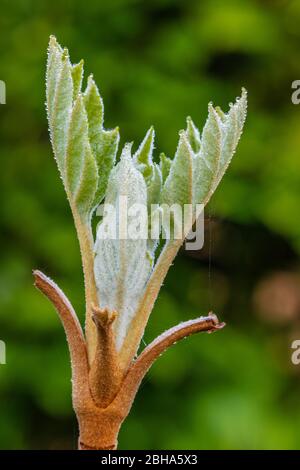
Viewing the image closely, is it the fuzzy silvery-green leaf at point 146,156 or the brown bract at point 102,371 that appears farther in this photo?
the fuzzy silvery-green leaf at point 146,156

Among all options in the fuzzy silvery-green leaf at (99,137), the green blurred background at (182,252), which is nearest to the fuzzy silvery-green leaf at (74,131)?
the fuzzy silvery-green leaf at (99,137)

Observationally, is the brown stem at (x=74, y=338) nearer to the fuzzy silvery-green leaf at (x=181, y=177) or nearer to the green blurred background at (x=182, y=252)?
the fuzzy silvery-green leaf at (x=181, y=177)

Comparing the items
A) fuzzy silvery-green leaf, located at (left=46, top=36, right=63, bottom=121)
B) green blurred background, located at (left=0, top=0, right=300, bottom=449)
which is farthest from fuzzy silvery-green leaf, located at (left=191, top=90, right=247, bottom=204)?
green blurred background, located at (left=0, top=0, right=300, bottom=449)

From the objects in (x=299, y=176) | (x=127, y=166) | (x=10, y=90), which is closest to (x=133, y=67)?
(x=10, y=90)

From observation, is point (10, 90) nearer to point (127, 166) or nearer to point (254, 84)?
point (254, 84)

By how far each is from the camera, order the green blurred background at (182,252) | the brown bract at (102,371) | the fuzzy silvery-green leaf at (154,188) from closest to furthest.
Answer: the brown bract at (102,371) < the fuzzy silvery-green leaf at (154,188) < the green blurred background at (182,252)

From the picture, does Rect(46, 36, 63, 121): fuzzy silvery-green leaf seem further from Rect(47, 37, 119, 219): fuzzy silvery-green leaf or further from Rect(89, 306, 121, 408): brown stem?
Rect(89, 306, 121, 408): brown stem
